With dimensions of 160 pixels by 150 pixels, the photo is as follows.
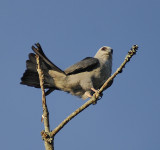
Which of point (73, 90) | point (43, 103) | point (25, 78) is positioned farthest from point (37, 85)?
point (43, 103)

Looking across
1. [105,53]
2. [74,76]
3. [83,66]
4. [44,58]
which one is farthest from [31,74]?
[105,53]

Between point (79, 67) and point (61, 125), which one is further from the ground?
point (79, 67)

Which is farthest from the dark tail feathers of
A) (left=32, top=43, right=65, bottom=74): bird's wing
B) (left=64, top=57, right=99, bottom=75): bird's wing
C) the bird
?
(left=64, top=57, right=99, bottom=75): bird's wing

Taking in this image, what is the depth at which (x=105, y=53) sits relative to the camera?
30.7ft

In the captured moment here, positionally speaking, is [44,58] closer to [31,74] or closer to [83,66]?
[31,74]

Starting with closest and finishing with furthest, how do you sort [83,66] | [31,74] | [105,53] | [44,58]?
[44,58], [83,66], [31,74], [105,53]

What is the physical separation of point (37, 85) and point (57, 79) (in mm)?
556

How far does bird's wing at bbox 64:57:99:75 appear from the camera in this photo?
8.45 meters

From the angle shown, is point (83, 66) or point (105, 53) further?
point (105, 53)

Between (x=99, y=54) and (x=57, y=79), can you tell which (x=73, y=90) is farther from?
(x=99, y=54)

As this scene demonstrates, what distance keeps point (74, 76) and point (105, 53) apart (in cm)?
141

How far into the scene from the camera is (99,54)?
947 cm

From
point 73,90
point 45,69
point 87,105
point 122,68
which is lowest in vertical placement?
point 87,105

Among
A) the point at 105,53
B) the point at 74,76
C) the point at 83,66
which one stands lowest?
the point at 74,76
